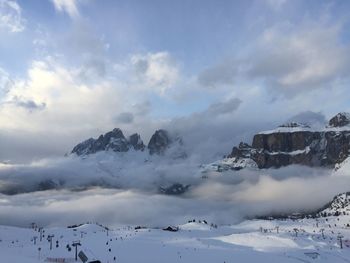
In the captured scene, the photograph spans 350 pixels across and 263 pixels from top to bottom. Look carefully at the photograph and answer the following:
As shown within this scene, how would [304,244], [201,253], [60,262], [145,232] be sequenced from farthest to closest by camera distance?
[145,232], [304,244], [201,253], [60,262]

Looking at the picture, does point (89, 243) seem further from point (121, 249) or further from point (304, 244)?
point (304, 244)

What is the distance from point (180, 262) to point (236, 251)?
23724mm

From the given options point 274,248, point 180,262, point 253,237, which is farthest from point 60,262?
point 253,237

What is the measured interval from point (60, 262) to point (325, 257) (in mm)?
82480

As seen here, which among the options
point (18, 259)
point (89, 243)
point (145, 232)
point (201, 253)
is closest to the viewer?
point (18, 259)

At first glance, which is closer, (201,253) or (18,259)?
(18,259)

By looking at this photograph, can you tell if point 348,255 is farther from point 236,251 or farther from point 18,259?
point 18,259

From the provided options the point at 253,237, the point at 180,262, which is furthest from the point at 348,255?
the point at 180,262

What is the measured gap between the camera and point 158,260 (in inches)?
4993

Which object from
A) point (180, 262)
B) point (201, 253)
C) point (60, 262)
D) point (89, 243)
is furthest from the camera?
point (89, 243)

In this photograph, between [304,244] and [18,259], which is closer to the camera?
[18,259]

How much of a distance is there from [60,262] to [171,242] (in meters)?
61.4

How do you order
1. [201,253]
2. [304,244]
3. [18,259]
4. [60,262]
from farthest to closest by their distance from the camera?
[304,244], [201,253], [60,262], [18,259]

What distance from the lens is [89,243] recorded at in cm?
15262
